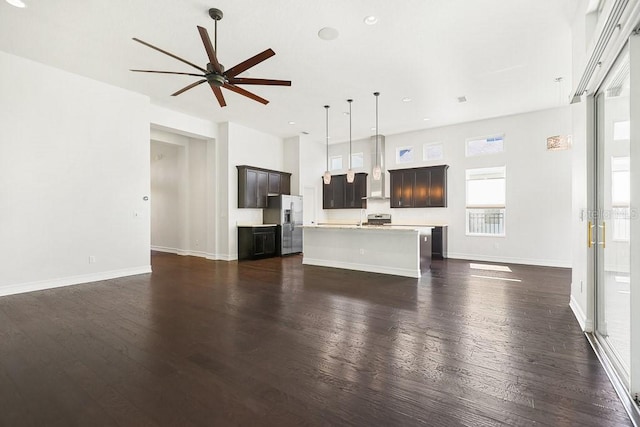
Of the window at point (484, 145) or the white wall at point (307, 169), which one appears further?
the white wall at point (307, 169)

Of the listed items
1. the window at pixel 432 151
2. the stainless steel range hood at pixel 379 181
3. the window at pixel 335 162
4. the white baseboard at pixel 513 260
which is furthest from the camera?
the window at pixel 335 162

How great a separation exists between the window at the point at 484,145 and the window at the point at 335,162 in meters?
3.84

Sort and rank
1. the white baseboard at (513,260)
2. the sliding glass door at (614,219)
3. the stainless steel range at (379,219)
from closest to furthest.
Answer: the sliding glass door at (614,219), the white baseboard at (513,260), the stainless steel range at (379,219)

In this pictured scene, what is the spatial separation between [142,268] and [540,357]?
6.30 metres

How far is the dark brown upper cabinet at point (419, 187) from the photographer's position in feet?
25.3

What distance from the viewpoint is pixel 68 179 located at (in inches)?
191

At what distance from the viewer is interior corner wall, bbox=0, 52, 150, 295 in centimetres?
433

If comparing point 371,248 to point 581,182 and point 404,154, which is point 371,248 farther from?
point 404,154

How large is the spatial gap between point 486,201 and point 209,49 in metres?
7.01

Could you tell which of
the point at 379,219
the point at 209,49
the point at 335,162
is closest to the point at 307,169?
the point at 335,162

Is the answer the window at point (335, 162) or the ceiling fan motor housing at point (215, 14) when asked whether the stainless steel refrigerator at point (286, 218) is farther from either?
the ceiling fan motor housing at point (215, 14)

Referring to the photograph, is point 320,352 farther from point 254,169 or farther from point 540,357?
point 254,169

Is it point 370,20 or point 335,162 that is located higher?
point 370,20

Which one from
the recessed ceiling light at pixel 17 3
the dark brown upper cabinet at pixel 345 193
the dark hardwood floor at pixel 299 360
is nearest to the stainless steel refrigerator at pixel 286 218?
the dark brown upper cabinet at pixel 345 193
